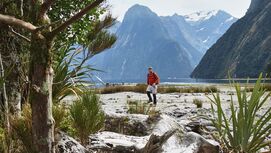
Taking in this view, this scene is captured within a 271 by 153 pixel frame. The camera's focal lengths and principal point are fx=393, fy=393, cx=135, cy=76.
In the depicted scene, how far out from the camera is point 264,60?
136250 millimetres

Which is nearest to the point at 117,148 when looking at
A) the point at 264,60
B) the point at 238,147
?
the point at 238,147

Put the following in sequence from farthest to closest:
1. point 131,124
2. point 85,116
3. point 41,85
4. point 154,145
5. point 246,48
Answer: point 246,48
point 131,124
point 85,116
point 154,145
point 41,85

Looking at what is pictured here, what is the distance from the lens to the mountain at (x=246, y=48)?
5510 inches

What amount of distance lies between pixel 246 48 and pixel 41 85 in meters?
154

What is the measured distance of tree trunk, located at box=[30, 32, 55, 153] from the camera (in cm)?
305

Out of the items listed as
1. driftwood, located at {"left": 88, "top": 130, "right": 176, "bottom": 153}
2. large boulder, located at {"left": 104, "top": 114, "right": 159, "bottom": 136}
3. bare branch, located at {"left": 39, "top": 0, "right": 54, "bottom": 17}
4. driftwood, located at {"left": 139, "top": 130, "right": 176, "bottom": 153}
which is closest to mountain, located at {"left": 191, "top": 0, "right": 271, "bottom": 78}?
large boulder, located at {"left": 104, "top": 114, "right": 159, "bottom": 136}

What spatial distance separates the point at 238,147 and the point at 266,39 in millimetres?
143854

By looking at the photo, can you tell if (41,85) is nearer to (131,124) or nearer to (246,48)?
(131,124)

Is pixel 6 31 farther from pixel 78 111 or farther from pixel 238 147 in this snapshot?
pixel 238 147

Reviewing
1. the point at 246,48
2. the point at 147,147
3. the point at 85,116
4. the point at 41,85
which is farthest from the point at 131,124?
the point at 246,48

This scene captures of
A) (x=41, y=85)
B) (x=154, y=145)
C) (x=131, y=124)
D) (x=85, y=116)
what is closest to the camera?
(x=41, y=85)

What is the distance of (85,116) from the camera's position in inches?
233

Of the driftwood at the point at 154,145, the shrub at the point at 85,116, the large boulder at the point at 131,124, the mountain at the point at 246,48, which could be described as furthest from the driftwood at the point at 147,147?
the mountain at the point at 246,48

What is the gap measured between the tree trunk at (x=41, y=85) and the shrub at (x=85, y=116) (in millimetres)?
2654
